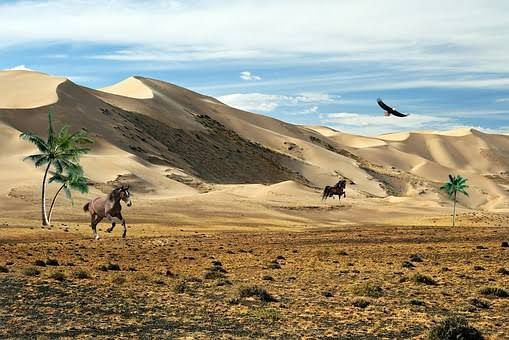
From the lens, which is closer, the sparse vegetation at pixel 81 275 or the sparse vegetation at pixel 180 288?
the sparse vegetation at pixel 180 288

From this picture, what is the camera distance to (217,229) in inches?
2510

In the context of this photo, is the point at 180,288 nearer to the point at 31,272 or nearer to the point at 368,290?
the point at 368,290

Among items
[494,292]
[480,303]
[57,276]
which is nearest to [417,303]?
[480,303]

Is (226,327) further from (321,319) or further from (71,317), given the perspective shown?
(71,317)

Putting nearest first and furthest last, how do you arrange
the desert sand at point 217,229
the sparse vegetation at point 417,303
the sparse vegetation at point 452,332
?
the sparse vegetation at point 452,332 < the desert sand at point 217,229 < the sparse vegetation at point 417,303

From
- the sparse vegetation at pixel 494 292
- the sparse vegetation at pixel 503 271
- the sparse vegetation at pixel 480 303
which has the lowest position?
the sparse vegetation at pixel 480 303

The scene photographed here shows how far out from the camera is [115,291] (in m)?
22.8

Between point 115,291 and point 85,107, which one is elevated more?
point 85,107

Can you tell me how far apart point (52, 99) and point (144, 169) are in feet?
144

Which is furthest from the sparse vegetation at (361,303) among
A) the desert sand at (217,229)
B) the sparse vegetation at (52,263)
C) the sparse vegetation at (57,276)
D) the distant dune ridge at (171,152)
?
the distant dune ridge at (171,152)

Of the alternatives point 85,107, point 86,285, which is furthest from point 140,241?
point 85,107

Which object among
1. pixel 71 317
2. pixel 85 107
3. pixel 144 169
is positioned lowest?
pixel 71 317

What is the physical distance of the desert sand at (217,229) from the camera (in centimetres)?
1989

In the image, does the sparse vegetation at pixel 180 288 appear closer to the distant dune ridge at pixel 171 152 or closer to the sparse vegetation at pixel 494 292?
the sparse vegetation at pixel 494 292
